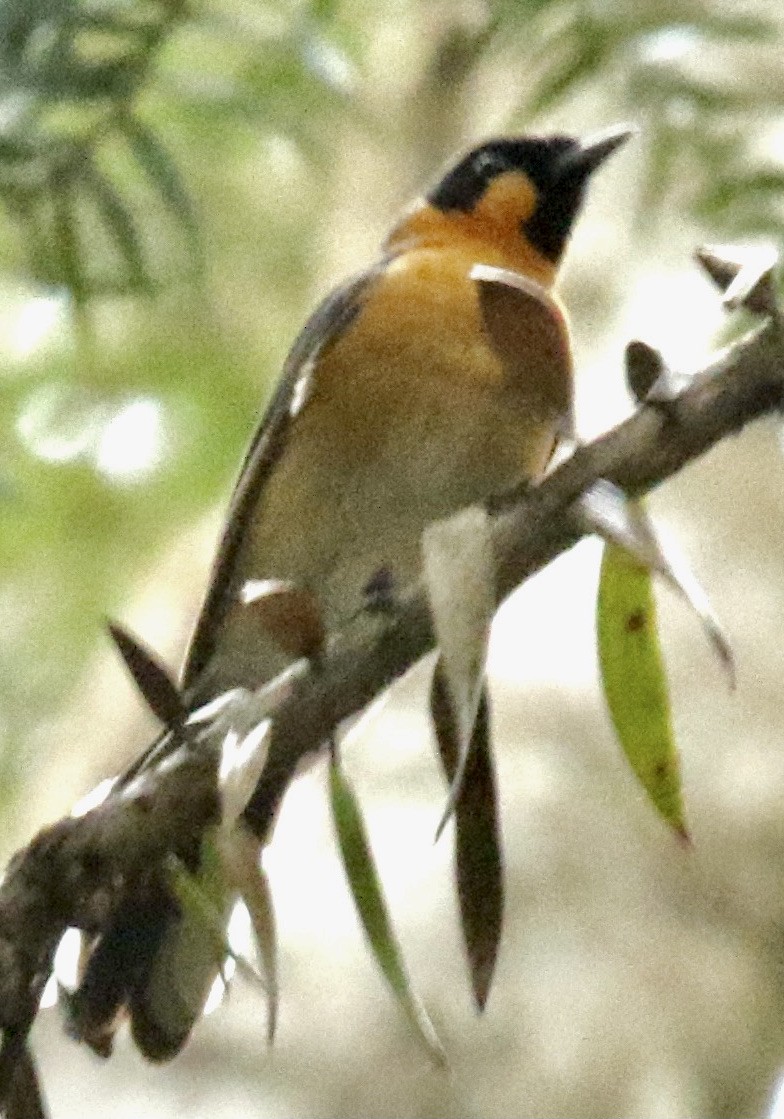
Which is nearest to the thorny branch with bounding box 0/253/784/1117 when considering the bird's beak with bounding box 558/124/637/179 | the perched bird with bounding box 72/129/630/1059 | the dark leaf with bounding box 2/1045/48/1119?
the dark leaf with bounding box 2/1045/48/1119

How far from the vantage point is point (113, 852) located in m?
0.60

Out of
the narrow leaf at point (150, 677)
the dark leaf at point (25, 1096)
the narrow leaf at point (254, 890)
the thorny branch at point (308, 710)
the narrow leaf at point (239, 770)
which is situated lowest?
the dark leaf at point (25, 1096)

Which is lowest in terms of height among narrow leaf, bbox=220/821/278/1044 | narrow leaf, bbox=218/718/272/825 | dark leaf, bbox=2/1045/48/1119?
dark leaf, bbox=2/1045/48/1119

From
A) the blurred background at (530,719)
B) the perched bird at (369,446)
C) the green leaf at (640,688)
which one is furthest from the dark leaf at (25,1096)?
the perched bird at (369,446)

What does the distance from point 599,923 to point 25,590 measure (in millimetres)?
1124

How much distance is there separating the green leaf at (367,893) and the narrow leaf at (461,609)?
0.04 m

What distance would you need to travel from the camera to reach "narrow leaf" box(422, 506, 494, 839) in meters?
0.58

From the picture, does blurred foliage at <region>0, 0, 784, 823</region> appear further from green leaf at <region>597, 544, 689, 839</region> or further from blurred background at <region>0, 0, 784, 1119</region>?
green leaf at <region>597, 544, 689, 839</region>

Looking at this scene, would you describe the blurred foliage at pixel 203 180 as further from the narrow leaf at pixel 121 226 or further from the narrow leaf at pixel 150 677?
the narrow leaf at pixel 150 677

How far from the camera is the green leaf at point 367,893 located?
614mm

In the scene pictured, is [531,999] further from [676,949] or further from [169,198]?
[169,198]

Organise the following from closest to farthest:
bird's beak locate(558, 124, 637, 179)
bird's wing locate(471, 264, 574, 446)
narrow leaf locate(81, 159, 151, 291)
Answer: bird's wing locate(471, 264, 574, 446)
narrow leaf locate(81, 159, 151, 291)
bird's beak locate(558, 124, 637, 179)

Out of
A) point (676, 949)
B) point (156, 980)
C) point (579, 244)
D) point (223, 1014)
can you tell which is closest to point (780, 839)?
point (676, 949)

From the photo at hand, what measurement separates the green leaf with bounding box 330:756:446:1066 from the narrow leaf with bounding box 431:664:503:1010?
27mm
